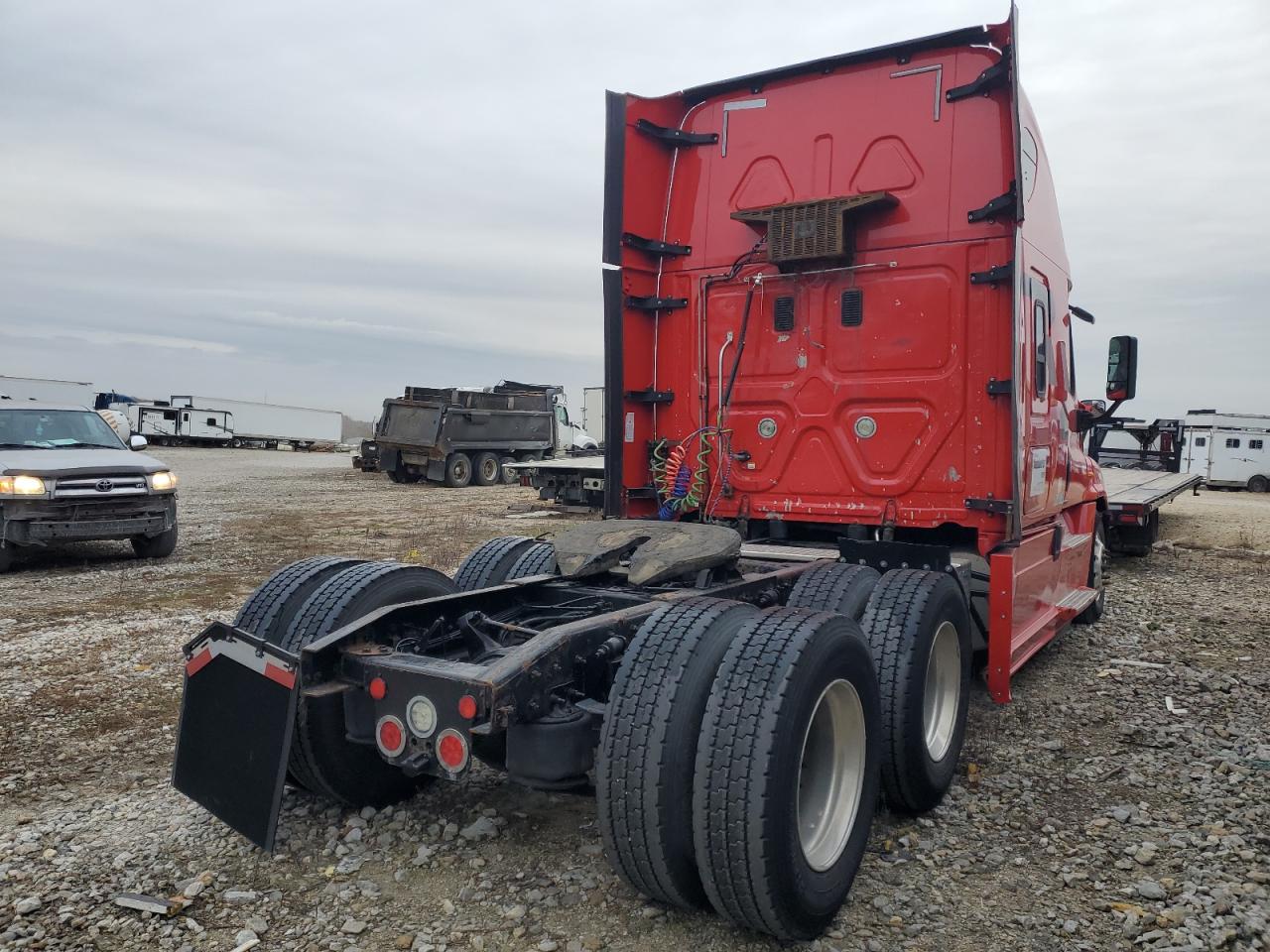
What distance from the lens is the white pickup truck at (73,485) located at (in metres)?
8.61

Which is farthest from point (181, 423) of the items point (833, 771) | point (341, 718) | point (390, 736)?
point (833, 771)

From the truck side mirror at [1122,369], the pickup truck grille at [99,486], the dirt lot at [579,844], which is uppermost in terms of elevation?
the truck side mirror at [1122,369]

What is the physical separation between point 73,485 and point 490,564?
20.1ft

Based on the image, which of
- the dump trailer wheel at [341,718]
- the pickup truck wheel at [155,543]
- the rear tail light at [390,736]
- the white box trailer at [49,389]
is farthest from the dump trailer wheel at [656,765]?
the white box trailer at [49,389]

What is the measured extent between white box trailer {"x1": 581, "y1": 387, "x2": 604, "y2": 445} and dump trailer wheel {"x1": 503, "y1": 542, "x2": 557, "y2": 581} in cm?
2107

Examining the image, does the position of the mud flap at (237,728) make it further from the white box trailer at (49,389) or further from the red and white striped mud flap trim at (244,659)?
the white box trailer at (49,389)

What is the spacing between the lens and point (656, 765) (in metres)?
2.59

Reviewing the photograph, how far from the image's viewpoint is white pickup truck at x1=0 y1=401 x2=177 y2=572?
8609 millimetres

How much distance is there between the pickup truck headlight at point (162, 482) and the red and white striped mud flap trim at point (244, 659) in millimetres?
7155

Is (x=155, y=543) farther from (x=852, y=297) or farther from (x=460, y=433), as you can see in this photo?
(x=460, y=433)

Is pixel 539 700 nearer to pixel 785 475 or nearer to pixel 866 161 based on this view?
pixel 785 475

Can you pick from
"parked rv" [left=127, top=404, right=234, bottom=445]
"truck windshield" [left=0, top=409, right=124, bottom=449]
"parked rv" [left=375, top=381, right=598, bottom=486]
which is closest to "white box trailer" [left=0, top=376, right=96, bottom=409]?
"parked rv" [left=127, top=404, right=234, bottom=445]

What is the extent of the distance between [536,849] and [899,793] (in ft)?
4.56

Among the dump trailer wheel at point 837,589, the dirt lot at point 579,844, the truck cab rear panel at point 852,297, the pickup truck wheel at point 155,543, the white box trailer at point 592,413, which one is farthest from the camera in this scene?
the white box trailer at point 592,413
